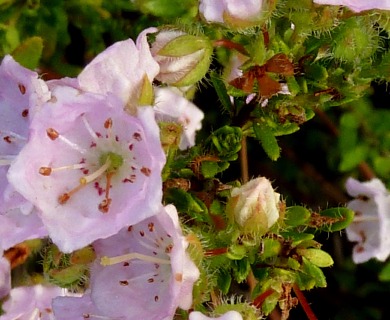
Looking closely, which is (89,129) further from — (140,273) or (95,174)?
(140,273)

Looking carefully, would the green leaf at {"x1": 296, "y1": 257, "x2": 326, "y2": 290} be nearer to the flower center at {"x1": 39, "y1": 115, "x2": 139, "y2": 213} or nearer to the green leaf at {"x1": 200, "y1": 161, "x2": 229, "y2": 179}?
the green leaf at {"x1": 200, "y1": 161, "x2": 229, "y2": 179}

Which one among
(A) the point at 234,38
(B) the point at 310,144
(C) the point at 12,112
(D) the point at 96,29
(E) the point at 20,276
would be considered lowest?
(B) the point at 310,144

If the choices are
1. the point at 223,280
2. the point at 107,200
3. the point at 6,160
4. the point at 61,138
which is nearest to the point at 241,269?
the point at 223,280

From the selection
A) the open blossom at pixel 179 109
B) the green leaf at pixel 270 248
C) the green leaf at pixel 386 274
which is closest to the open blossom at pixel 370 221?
the green leaf at pixel 386 274

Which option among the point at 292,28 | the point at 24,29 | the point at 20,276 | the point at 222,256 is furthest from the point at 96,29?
the point at 222,256

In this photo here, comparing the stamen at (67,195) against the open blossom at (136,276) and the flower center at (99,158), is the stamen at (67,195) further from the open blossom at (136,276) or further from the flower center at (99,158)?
the open blossom at (136,276)

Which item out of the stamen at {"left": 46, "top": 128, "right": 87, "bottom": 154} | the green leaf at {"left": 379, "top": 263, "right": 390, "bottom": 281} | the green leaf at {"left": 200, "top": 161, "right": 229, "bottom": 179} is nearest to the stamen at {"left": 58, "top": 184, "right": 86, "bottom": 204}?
the stamen at {"left": 46, "top": 128, "right": 87, "bottom": 154}

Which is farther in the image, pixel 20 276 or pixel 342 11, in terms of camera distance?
pixel 20 276

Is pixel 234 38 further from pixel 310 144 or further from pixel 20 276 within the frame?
pixel 310 144
